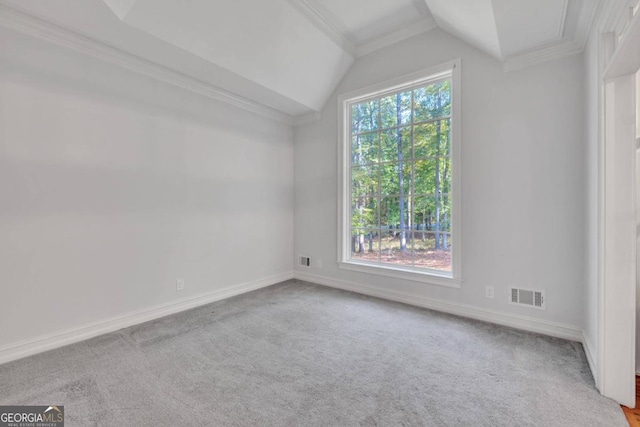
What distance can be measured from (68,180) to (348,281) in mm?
3211

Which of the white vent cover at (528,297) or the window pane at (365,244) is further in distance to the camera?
the window pane at (365,244)

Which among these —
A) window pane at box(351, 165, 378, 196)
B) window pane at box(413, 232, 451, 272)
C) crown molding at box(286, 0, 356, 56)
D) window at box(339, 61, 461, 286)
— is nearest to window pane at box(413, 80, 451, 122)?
window at box(339, 61, 461, 286)

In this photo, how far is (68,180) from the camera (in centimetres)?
237

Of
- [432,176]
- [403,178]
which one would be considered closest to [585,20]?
[432,176]

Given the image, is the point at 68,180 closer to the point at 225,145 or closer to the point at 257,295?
the point at 225,145

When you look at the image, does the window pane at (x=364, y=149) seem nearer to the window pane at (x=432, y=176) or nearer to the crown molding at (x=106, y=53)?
the window pane at (x=432, y=176)

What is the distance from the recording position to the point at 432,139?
10.6 ft

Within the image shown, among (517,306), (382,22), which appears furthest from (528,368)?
(382,22)

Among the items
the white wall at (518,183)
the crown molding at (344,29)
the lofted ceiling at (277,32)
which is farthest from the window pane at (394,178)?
the crown molding at (344,29)

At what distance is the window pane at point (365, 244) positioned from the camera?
3.75 m

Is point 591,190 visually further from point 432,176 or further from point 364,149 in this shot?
point 364,149

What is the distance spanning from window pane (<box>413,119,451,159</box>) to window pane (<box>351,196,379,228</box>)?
0.86 m

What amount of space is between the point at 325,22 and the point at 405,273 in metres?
3.06

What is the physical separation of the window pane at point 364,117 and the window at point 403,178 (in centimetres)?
1
